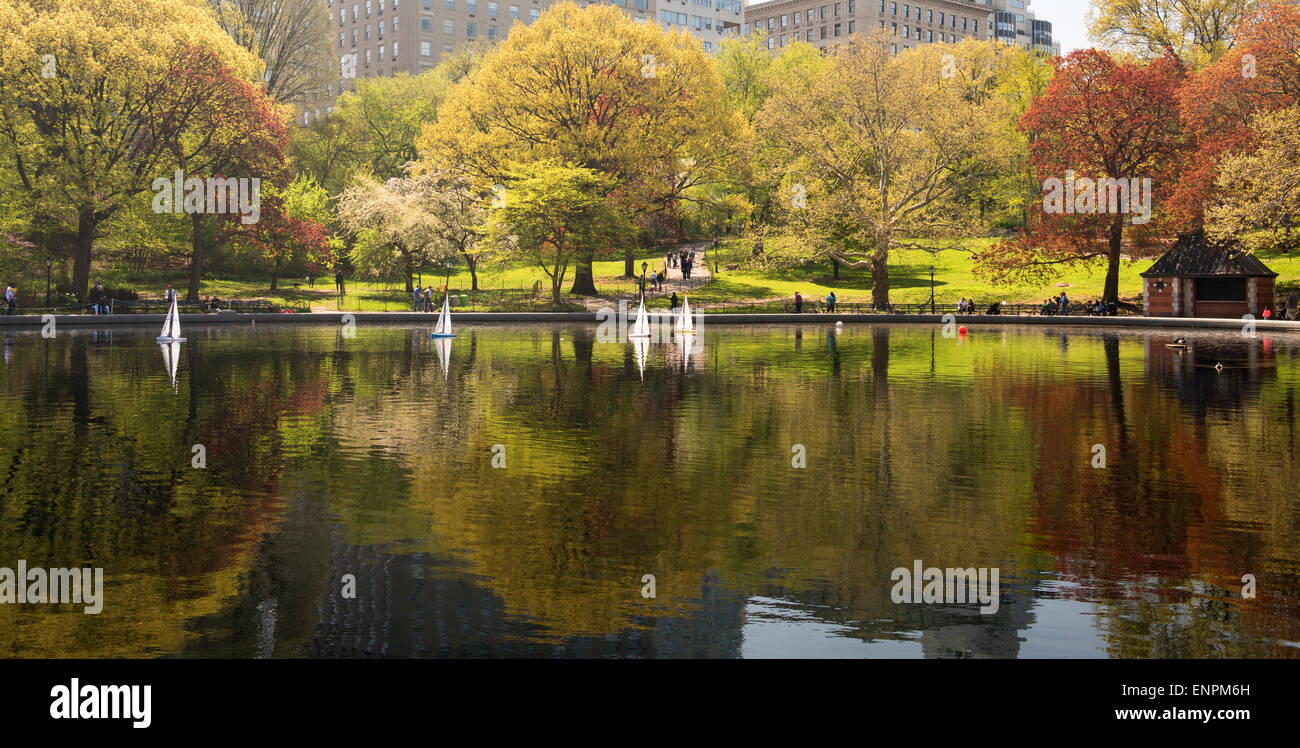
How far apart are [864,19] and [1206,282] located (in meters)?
128

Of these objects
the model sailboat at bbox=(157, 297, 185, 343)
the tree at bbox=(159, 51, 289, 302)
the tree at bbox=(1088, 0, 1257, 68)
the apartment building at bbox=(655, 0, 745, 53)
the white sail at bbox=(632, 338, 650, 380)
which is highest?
the apartment building at bbox=(655, 0, 745, 53)

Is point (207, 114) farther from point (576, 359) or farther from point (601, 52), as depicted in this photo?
point (576, 359)

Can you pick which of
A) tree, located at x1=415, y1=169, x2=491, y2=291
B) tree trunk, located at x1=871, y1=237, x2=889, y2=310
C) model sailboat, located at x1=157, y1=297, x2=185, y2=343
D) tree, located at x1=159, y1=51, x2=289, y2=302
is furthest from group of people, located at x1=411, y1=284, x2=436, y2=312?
tree trunk, located at x1=871, y1=237, x2=889, y2=310

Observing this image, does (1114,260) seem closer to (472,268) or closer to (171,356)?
(472,268)

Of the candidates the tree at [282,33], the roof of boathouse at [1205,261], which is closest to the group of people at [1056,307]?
the roof of boathouse at [1205,261]

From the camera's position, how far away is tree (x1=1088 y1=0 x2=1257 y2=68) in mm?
76375

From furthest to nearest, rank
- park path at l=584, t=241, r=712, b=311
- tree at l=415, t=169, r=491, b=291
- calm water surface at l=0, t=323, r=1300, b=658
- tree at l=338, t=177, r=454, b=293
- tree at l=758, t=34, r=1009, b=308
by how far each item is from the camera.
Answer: tree at l=415, t=169, r=491, b=291 < tree at l=338, t=177, r=454, b=293 < park path at l=584, t=241, r=712, b=311 < tree at l=758, t=34, r=1009, b=308 < calm water surface at l=0, t=323, r=1300, b=658

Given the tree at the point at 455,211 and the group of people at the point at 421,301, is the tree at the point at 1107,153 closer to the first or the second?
the tree at the point at 455,211

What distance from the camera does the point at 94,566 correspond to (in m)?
10.8

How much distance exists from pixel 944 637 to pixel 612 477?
7456mm

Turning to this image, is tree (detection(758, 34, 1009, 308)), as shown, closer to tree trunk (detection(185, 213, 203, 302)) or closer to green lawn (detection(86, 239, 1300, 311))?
green lawn (detection(86, 239, 1300, 311))

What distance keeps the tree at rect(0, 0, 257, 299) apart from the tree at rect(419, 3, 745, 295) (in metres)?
16.3

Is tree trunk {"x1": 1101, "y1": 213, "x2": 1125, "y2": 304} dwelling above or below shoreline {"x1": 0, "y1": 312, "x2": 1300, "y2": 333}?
above
